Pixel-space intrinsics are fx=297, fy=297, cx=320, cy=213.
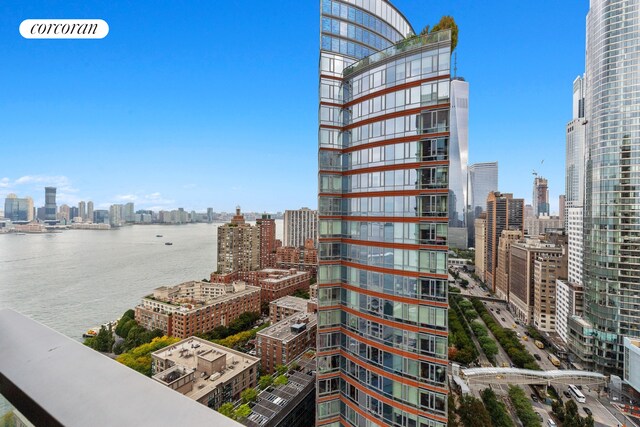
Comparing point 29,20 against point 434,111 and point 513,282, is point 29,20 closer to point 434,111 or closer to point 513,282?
point 434,111

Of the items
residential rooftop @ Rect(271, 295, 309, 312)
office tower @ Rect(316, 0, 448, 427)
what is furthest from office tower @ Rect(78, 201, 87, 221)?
office tower @ Rect(316, 0, 448, 427)

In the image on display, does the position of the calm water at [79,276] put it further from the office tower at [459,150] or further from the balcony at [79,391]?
the office tower at [459,150]

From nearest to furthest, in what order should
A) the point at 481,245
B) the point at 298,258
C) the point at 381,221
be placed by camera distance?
the point at 381,221 → the point at 298,258 → the point at 481,245

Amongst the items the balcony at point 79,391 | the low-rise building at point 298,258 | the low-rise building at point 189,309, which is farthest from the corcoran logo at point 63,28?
the low-rise building at point 298,258

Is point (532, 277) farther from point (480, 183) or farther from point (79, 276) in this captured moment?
point (480, 183)

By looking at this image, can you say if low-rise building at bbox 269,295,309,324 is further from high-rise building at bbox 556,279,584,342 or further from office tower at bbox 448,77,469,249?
office tower at bbox 448,77,469,249

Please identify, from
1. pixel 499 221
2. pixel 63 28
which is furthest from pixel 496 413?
pixel 499 221
